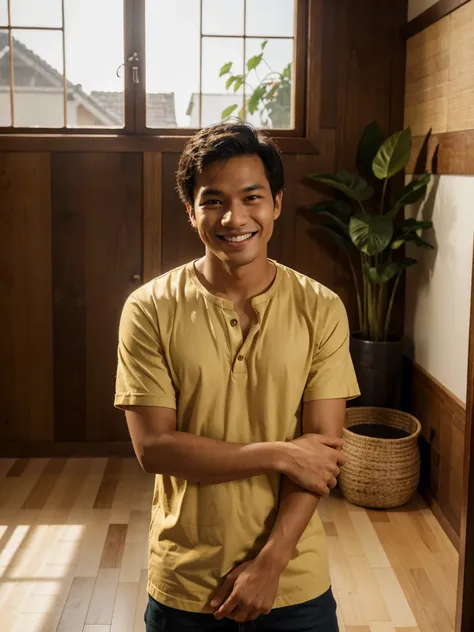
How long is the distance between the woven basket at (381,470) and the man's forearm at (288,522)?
2.01 m

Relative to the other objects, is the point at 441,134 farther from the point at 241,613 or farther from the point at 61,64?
the point at 241,613

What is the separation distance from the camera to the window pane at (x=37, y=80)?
3.83m

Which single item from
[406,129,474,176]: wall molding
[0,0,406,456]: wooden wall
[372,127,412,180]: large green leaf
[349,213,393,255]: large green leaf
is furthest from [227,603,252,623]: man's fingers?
[0,0,406,456]: wooden wall

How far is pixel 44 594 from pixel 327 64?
2.52 m

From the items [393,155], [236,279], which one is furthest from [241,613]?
[393,155]

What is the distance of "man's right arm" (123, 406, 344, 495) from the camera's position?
4.35 feet

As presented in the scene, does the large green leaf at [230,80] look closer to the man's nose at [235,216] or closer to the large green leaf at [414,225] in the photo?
the large green leaf at [414,225]

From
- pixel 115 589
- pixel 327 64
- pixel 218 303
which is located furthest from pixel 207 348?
pixel 327 64

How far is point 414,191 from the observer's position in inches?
136

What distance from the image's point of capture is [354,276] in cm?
377

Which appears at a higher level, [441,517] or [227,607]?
[227,607]

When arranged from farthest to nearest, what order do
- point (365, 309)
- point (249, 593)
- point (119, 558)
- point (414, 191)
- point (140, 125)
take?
point (140, 125)
point (365, 309)
point (414, 191)
point (119, 558)
point (249, 593)

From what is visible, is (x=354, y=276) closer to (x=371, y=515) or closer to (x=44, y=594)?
(x=371, y=515)

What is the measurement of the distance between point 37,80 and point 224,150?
2743 millimetres
